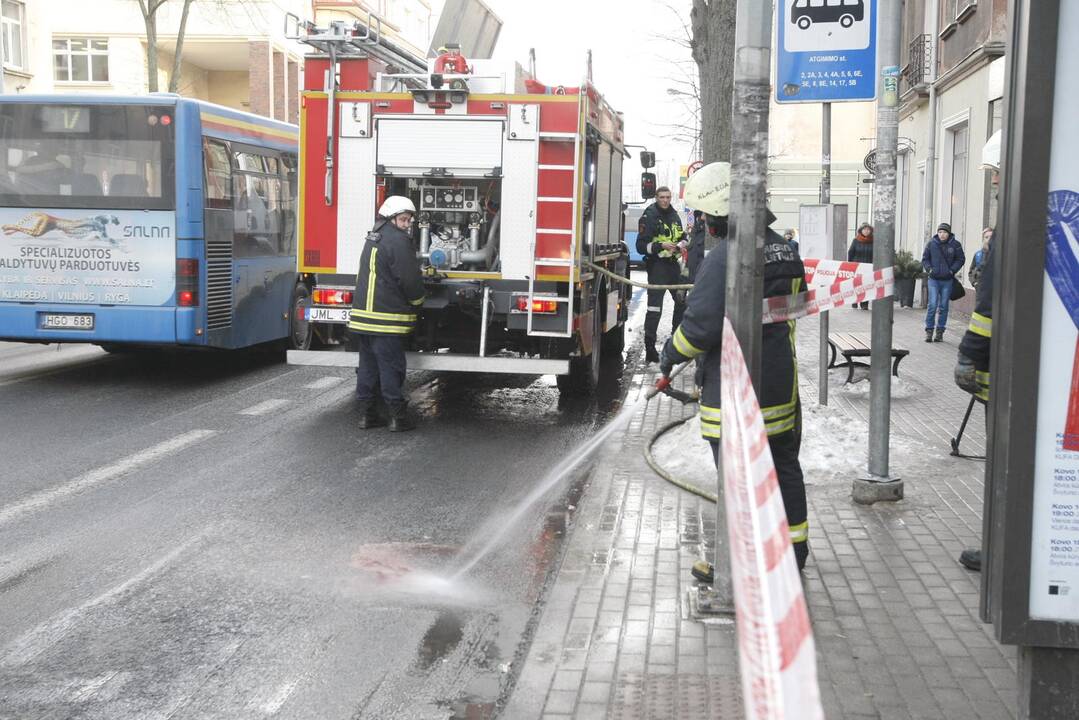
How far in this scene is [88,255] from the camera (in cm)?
1193

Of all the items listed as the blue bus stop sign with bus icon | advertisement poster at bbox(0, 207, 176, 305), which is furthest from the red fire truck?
the blue bus stop sign with bus icon

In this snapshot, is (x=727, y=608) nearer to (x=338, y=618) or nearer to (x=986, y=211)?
(x=338, y=618)

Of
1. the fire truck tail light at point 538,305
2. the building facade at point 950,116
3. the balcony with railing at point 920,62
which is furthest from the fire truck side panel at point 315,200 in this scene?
the balcony with railing at point 920,62

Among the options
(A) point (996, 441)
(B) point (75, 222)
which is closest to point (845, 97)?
(A) point (996, 441)

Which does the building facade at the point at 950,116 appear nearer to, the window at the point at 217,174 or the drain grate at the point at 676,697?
the window at the point at 217,174

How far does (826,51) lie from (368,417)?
462cm

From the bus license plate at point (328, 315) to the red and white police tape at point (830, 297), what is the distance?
4.83 meters

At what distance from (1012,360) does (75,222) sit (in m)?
10.3

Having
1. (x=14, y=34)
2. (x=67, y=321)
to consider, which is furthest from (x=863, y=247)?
(x=14, y=34)

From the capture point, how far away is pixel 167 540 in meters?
6.54

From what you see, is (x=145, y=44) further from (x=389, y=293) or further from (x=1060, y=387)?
(x=1060, y=387)

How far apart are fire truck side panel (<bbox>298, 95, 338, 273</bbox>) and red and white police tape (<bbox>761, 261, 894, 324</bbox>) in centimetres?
501

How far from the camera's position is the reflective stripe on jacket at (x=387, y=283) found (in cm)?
975

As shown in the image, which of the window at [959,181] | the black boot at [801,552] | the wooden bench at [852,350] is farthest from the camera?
the window at [959,181]
